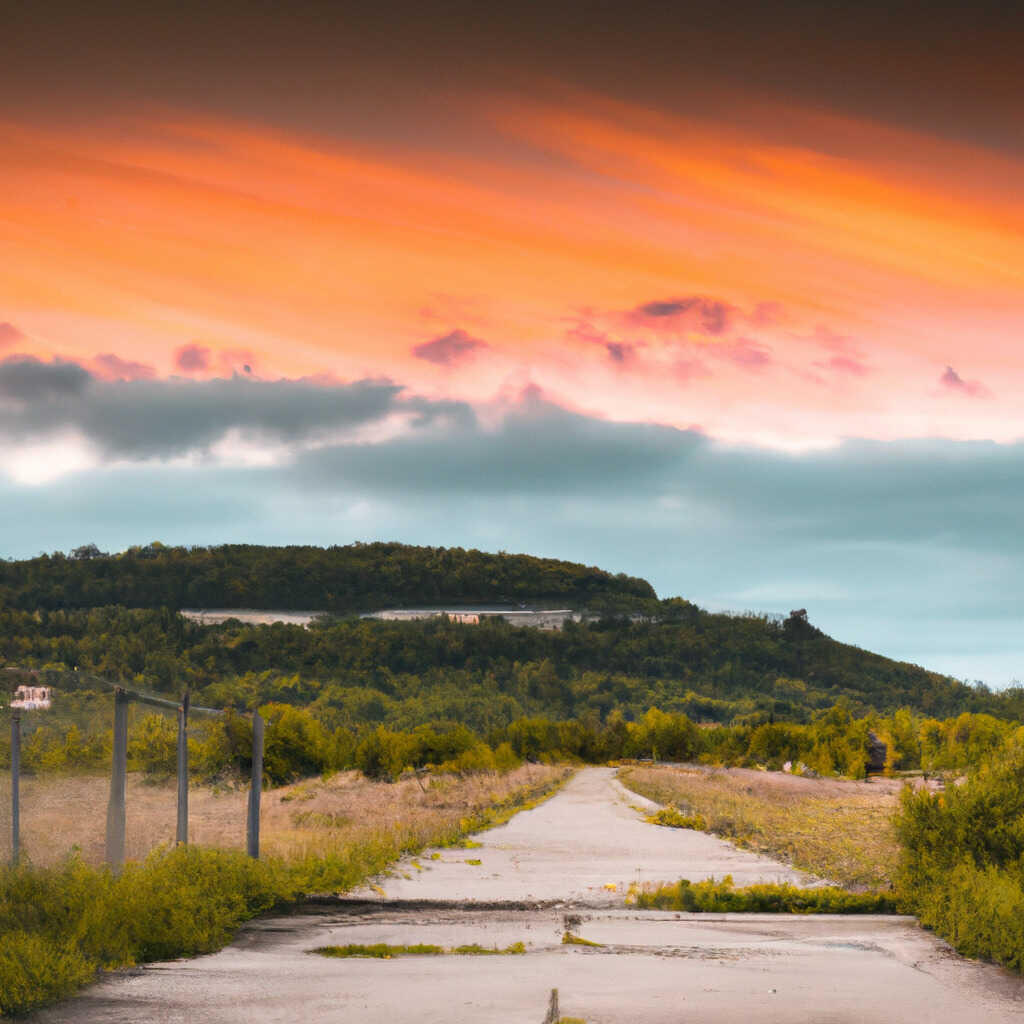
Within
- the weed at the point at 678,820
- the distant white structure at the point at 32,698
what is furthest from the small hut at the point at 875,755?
the distant white structure at the point at 32,698

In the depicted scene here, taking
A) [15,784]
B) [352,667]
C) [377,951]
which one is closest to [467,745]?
[15,784]

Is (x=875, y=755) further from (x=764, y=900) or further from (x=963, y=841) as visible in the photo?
(x=963, y=841)

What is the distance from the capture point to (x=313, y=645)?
17325 cm

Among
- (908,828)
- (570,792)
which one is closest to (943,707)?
(570,792)

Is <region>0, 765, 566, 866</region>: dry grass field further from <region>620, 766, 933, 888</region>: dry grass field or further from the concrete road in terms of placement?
<region>620, 766, 933, 888</region>: dry grass field

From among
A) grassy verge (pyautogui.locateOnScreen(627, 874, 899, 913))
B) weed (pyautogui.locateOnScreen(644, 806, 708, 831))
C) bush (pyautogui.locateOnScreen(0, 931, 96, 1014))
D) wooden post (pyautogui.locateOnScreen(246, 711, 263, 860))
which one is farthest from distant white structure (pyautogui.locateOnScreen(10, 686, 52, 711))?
weed (pyautogui.locateOnScreen(644, 806, 708, 831))

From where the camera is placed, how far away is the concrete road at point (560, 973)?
334 inches

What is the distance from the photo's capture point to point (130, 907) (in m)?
10.5

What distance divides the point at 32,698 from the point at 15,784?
1.55m

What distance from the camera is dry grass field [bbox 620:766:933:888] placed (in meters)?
18.3

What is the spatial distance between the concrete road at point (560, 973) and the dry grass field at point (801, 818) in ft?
10.2

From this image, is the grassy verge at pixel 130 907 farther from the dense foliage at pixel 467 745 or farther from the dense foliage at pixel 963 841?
the dense foliage at pixel 963 841

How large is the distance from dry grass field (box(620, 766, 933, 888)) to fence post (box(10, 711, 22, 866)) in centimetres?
975

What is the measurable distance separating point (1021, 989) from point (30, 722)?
10.3 m
